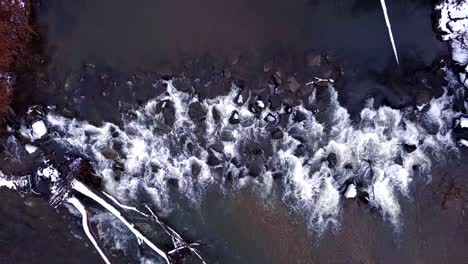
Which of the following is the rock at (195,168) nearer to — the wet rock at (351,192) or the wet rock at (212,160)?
the wet rock at (212,160)

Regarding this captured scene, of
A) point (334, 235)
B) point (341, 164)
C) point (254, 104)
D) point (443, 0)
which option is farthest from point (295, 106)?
point (443, 0)

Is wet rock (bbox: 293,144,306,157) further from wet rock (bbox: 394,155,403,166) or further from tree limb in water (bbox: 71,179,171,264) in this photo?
tree limb in water (bbox: 71,179,171,264)

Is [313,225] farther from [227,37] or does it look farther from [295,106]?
Result: [227,37]

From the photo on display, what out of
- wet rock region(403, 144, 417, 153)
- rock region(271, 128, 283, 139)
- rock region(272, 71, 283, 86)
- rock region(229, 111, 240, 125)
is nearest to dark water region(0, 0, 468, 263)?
rock region(272, 71, 283, 86)

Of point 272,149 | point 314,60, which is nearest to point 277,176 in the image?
point 272,149

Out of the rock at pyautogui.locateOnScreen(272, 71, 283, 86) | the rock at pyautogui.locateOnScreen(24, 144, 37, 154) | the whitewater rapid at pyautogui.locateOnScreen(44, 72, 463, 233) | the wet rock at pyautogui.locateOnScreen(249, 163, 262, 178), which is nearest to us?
the rock at pyautogui.locateOnScreen(272, 71, 283, 86)

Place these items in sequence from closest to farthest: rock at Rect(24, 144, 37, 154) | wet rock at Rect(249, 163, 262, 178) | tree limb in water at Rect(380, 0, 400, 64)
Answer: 1. tree limb in water at Rect(380, 0, 400, 64)
2. wet rock at Rect(249, 163, 262, 178)
3. rock at Rect(24, 144, 37, 154)

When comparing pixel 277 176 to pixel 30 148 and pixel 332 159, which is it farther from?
pixel 30 148
